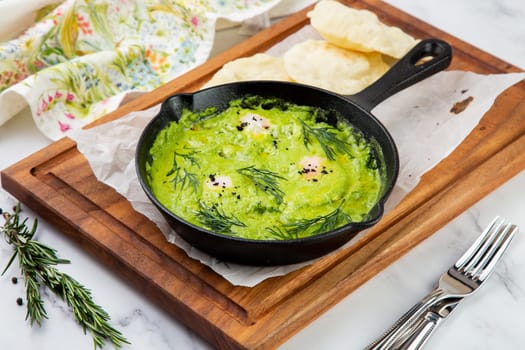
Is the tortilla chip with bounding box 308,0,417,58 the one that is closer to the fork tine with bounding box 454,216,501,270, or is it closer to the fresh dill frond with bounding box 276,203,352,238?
the fork tine with bounding box 454,216,501,270

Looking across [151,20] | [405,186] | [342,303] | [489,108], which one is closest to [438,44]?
[489,108]

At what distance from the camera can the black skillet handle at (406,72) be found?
303 centimetres

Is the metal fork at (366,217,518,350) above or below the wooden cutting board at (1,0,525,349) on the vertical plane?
below

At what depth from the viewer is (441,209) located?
9.45 ft

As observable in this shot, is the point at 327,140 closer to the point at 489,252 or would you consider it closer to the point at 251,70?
the point at 251,70

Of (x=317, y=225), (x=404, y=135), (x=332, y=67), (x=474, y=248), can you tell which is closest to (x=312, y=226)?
(x=317, y=225)

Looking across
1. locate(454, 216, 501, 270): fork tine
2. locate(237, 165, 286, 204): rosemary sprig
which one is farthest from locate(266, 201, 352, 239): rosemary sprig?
locate(454, 216, 501, 270): fork tine

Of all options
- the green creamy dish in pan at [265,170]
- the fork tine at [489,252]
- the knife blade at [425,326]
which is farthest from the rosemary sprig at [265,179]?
the fork tine at [489,252]

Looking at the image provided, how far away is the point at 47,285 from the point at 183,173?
0.58m

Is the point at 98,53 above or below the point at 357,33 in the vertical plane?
below

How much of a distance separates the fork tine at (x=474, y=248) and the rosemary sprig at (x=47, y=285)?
3.69ft

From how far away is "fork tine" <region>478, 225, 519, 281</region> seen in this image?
2.73 meters

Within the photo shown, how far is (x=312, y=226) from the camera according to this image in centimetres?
260

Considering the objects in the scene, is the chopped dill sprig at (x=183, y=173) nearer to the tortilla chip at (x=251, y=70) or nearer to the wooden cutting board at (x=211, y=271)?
the wooden cutting board at (x=211, y=271)
